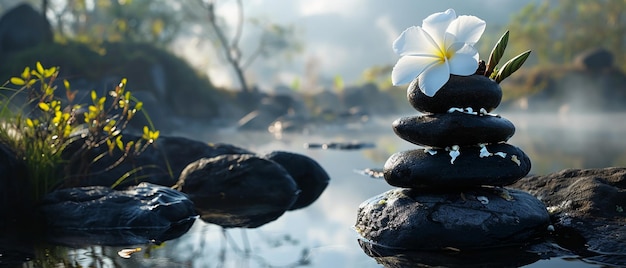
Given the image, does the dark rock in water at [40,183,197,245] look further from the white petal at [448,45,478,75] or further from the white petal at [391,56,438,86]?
the white petal at [448,45,478,75]

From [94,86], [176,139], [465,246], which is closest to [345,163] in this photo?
[176,139]

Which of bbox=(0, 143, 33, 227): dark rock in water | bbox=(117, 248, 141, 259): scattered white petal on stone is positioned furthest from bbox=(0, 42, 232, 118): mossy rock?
bbox=(117, 248, 141, 259): scattered white petal on stone

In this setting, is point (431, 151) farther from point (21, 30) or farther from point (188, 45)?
point (188, 45)

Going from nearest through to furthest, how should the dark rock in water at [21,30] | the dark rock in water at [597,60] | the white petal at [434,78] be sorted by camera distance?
1. the white petal at [434,78]
2. the dark rock in water at [21,30]
3. the dark rock in water at [597,60]

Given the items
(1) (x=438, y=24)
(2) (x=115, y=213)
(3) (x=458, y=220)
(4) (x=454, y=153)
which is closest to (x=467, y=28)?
(1) (x=438, y=24)

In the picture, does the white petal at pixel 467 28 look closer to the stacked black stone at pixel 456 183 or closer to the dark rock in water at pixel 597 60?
the stacked black stone at pixel 456 183

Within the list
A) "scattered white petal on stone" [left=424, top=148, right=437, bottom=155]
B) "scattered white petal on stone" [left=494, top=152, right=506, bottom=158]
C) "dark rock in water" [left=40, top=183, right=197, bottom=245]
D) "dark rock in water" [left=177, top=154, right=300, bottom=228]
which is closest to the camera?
"scattered white petal on stone" [left=494, top=152, right=506, bottom=158]

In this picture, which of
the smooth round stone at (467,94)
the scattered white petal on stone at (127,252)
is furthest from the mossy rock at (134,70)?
the smooth round stone at (467,94)
